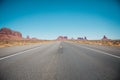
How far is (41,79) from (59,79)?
0.60 m

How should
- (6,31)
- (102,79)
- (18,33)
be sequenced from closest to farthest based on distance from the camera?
1. (102,79)
2. (6,31)
3. (18,33)

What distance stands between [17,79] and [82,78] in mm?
2172

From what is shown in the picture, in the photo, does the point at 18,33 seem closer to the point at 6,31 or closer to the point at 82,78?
the point at 6,31

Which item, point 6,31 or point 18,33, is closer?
point 6,31

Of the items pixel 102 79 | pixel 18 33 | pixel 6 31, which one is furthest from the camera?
pixel 18 33

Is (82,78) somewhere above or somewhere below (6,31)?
below

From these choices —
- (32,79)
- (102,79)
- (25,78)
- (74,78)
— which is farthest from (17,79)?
(102,79)

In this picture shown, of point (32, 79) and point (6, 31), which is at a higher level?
point (6, 31)

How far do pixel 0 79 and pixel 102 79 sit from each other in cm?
340

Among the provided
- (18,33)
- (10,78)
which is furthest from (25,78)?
(18,33)

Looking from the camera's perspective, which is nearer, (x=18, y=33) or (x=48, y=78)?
(x=48, y=78)

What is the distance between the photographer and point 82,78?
11.4 ft

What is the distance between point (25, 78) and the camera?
11.5 feet

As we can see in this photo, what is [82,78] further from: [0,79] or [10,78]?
[0,79]
